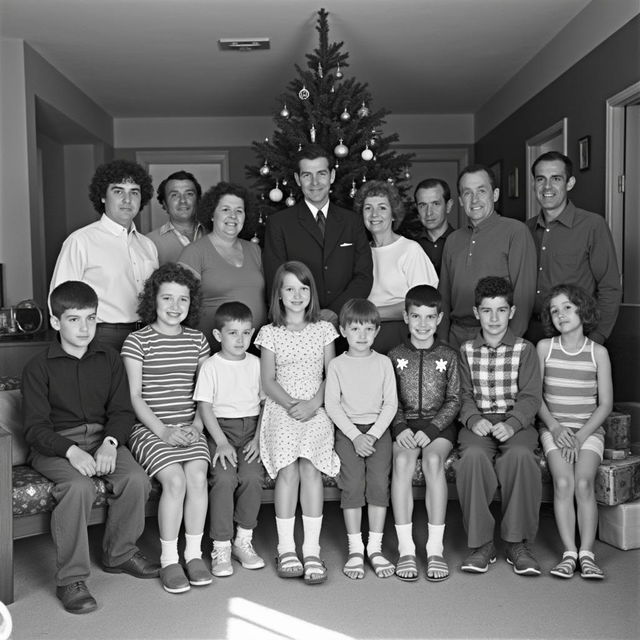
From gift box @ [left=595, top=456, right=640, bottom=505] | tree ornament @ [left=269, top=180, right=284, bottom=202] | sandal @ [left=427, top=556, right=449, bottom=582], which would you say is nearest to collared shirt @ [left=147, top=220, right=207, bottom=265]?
tree ornament @ [left=269, top=180, right=284, bottom=202]

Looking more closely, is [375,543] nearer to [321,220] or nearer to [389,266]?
[389,266]

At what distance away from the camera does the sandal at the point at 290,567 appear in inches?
102

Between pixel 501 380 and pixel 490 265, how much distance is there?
0.65 metres

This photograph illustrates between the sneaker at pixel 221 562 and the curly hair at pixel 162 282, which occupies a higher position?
the curly hair at pixel 162 282

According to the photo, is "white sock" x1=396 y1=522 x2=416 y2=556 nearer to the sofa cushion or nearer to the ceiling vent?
the sofa cushion

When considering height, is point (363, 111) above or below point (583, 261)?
above

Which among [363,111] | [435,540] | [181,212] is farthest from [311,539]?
[363,111]

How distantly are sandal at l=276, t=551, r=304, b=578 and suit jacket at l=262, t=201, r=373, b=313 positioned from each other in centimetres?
113

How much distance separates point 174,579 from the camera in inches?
98.8

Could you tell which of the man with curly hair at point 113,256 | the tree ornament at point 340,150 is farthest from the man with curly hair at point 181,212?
the tree ornament at point 340,150

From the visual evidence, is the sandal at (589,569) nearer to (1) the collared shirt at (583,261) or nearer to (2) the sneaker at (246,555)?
(1) the collared shirt at (583,261)

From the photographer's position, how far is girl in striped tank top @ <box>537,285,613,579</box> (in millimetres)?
2697

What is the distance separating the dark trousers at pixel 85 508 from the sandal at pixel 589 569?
1.65 m

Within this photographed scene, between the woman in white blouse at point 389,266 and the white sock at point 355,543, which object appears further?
the woman in white blouse at point 389,266
